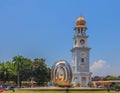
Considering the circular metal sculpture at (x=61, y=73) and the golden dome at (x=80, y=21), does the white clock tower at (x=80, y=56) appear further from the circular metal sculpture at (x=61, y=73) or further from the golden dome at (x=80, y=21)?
the circular metal sculpture at (x=61, y=73)

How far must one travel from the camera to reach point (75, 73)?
292 feet

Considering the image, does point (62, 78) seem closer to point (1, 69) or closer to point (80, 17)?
point (1, 69)

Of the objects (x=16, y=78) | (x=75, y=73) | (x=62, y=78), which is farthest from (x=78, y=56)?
(x=62, y=78)

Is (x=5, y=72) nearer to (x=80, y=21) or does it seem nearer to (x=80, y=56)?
(x=80, y=56)

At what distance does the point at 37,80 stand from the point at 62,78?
42.2 meters

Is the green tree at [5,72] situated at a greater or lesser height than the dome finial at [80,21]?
lesser

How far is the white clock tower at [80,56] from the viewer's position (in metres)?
88.6

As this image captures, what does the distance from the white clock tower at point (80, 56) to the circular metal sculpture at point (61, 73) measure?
3875 centimetres

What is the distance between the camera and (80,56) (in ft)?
296

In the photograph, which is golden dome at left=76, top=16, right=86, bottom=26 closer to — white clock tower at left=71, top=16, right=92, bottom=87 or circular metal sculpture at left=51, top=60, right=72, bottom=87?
white clock tower at left=71, top=16, right=92, bottom=87

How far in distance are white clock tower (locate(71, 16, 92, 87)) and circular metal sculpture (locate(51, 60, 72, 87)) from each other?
3875 cm

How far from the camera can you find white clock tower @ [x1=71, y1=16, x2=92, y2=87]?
291ft

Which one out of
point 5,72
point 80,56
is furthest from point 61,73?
point 80,56

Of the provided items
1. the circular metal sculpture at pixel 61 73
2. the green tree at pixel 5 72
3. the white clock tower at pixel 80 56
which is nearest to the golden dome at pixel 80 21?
the white clock tower at pixel 80 56
